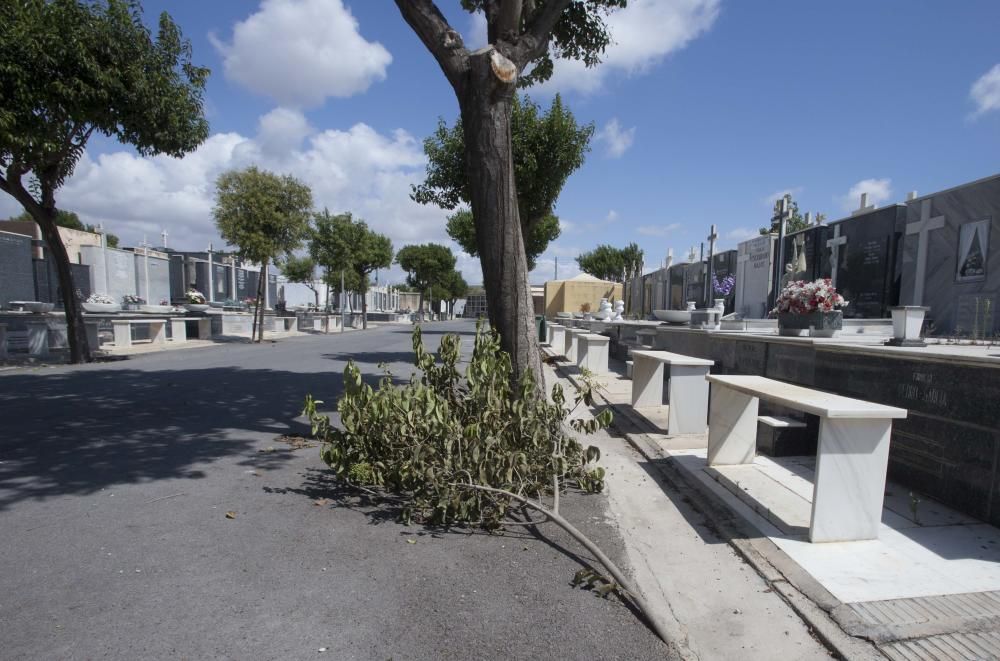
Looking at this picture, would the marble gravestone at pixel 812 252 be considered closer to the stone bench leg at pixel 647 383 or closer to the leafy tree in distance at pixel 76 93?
the stone bench leg at pixel 647 383

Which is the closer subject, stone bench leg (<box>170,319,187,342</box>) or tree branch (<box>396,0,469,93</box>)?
tree branch (<box>396,0,469,93</box>)

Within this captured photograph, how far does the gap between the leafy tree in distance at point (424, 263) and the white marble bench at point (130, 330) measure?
106 feet

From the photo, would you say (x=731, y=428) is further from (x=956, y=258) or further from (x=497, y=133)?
(x=956, y=258)

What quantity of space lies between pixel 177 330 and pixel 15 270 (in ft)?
46.8

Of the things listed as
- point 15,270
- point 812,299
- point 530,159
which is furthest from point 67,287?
point 15,270

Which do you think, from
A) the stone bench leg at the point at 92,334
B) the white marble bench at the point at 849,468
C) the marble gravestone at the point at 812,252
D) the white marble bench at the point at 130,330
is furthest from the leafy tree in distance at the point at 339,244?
the white marble bench at the point at 849,468

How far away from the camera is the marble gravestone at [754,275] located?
53.3 ft

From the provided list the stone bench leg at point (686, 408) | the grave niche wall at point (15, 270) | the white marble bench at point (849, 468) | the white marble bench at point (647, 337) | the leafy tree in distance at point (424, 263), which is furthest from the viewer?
the leafy tree in distance at point (424, 263)

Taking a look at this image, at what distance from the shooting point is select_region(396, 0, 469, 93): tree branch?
166 inches

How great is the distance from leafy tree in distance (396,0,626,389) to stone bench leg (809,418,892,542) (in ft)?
6.29

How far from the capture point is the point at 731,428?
14.2 ft

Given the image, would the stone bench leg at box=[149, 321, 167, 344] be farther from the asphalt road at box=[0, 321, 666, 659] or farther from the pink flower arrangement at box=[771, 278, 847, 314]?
the pink flower arrangement at box=[771, 278, 847, 314]

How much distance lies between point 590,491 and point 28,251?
31980mm

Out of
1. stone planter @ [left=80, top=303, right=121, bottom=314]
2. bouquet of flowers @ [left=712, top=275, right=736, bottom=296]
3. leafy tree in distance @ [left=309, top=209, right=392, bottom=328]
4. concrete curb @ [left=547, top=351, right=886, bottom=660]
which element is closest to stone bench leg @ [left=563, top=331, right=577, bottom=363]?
bouquet of flowers @ [left=712, top=275, right=736, bottom=296]
